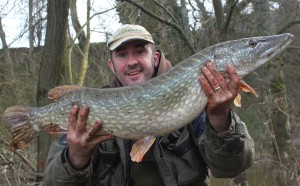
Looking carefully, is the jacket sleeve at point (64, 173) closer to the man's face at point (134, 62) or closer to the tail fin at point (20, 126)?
the tail fin at point (20, 126)

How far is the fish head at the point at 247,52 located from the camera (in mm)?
2389

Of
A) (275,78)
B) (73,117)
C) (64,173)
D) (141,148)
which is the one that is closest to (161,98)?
(141,148)

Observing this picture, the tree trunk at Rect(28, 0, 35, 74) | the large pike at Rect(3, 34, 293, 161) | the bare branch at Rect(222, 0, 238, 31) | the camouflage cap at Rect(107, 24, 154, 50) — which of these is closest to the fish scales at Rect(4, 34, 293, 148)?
the large pike at Rect(3, 34, 293, 161)

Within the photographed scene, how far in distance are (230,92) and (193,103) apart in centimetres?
21

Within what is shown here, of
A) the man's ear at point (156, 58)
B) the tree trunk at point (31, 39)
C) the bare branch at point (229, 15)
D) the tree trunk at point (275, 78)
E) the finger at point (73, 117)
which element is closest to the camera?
the finger at point (73, 117)

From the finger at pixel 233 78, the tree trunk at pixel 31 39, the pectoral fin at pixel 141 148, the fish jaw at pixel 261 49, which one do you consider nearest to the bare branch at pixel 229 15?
the tree trunk at pixel 31 39

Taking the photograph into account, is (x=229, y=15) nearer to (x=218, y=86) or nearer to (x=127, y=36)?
(x=127, y=36)

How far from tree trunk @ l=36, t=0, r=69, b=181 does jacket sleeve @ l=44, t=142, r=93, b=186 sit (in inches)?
79.6

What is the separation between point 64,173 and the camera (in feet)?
8.79

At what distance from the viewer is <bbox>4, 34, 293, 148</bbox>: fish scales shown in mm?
2398

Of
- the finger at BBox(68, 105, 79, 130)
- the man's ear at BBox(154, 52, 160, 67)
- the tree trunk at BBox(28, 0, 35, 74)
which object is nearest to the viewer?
the finger at BBox(68, 105, 79, 130)

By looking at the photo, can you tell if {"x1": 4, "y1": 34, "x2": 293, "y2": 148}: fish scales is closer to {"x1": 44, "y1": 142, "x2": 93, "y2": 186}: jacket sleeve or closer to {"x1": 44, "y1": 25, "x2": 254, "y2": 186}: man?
{"x1": 44, "y1": 25, "x2": 254, "y2": 186}: man

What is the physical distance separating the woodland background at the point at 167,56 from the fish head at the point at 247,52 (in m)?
2.15

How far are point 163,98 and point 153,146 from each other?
0.38 meters
